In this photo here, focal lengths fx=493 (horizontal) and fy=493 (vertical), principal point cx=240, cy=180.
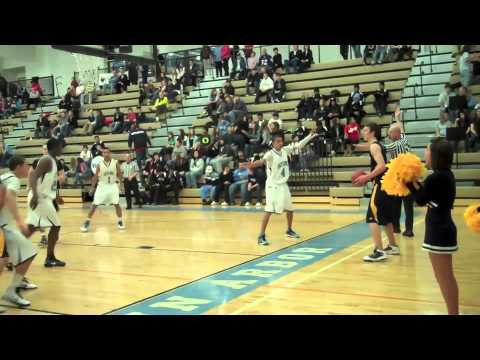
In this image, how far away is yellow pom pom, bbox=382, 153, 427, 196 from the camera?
160 inches

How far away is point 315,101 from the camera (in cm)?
1680

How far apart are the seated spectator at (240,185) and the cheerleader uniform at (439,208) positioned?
11036 mm

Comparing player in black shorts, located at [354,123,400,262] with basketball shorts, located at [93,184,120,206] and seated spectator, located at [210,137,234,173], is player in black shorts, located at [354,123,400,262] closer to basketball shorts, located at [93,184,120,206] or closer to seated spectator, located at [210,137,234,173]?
basketball shorts, located at [93,184,120,206]

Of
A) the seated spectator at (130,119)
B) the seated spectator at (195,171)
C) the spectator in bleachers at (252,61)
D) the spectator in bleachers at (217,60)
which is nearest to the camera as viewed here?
the seated spectator at (195,171)

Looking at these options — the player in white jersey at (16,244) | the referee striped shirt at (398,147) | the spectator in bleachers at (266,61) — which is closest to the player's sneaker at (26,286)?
the player in white jersey at (16,244)

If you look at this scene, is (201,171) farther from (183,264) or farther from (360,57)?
(183,264)

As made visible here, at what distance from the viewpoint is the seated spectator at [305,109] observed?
55.4 feet

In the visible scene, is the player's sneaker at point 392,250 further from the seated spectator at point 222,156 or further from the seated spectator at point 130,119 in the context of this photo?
the seated spectator at point 130,119

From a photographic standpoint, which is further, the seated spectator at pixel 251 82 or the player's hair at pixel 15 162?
the seated spectator at pixel 251 82

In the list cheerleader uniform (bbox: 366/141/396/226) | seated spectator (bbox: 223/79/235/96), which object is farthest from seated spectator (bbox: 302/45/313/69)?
cheerleader uniform (bbox: 366/141/396/226)

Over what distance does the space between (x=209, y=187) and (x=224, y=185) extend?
1.82 ft

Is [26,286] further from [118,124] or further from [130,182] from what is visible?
[118,124]

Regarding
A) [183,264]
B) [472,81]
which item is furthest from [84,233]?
[472,81]

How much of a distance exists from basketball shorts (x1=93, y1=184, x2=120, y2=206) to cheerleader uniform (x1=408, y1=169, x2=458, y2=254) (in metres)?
8.23
